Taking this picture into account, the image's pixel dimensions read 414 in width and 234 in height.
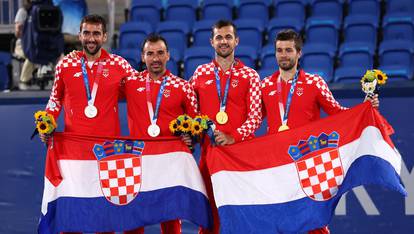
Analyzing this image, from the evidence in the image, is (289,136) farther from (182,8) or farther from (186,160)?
(182,8)

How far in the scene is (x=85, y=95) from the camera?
7.41m

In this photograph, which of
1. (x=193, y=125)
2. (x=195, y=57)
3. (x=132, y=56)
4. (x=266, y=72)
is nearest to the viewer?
(x=193, y=125)

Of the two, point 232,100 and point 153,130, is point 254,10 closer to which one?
point 232,100

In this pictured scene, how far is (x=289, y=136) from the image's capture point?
721cm

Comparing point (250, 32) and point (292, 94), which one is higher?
point (250, 32)

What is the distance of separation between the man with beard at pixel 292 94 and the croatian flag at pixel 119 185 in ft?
2.52

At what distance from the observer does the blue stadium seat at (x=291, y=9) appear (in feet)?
41.5

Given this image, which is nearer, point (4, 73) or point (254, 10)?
point (4, 73)

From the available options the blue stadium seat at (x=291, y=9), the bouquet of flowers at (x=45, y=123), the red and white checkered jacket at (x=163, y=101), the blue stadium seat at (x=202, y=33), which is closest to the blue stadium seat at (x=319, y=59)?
the blue stadium seat at (x=291, y=9)

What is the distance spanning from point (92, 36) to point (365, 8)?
5.97 metres

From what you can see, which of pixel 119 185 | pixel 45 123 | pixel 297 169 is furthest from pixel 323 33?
pixel 45 123

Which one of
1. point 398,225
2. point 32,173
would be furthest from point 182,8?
point 398,225

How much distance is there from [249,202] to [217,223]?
0.36 m

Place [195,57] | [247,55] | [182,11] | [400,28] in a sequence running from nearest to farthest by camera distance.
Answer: [247,55] < [195,57] < [400,28] < [182,11]
